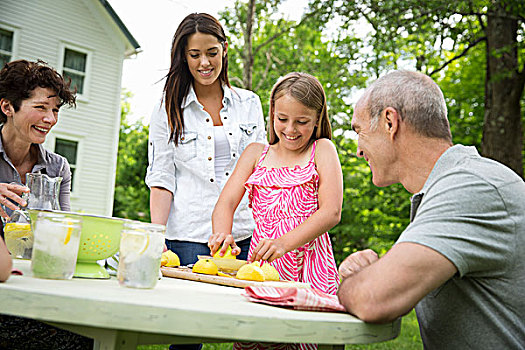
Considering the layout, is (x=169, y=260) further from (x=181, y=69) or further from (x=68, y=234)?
(x=181, y=69)

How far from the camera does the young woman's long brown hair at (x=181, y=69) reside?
289cm

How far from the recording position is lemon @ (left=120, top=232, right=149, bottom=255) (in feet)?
4.42

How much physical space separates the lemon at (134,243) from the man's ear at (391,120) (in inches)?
37.0

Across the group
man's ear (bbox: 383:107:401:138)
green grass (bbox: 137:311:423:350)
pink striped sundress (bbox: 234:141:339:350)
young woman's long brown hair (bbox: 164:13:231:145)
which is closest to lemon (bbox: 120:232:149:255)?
man's ear (bbox: 383:107:401:138)

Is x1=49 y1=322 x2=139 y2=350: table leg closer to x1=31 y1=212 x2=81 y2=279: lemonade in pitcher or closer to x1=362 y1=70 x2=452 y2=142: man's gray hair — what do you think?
x1=31 y1=212 x2=81 y2=279: lemonade in pitcher

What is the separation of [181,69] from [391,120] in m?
1.67

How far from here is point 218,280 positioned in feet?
6.24

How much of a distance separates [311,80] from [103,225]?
1.49m

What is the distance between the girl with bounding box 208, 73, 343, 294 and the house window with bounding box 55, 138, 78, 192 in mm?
12886

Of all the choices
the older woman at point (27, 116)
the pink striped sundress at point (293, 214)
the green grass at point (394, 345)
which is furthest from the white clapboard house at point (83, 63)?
the pink striped sundress at point (293, 214)

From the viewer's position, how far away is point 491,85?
984 cm

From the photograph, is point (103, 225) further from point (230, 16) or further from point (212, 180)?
point (230, 16)

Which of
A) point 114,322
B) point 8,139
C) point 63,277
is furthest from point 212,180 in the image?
point 114,322

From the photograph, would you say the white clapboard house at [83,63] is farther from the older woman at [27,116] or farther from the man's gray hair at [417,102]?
the man's gray hair at [417,102]
